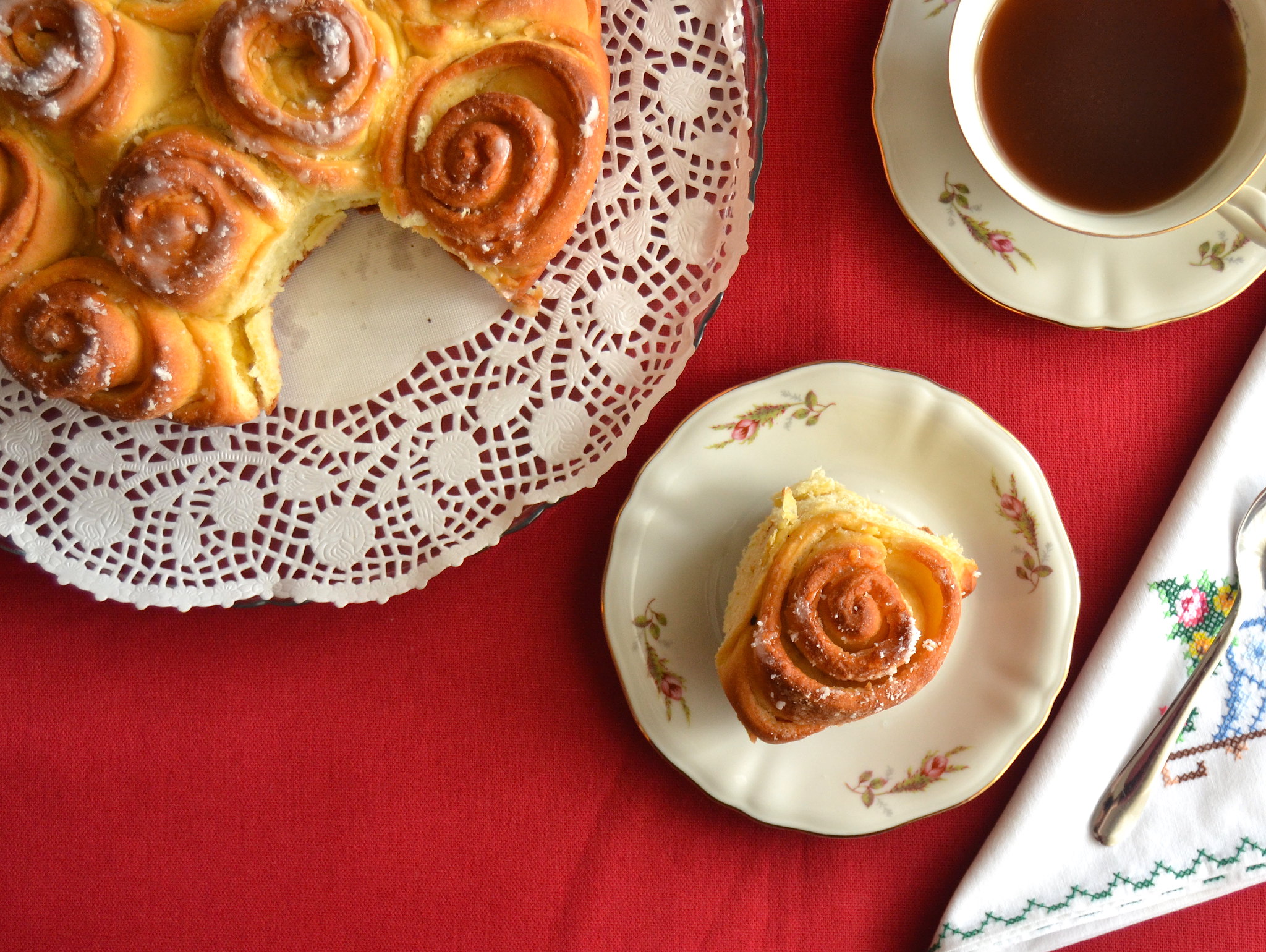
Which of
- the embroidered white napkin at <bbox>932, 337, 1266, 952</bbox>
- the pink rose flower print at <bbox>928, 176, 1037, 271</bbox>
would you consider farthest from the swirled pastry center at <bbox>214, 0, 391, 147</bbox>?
the embroidered white napkin at <bbox>932, 337, 1266, 952</bbox>

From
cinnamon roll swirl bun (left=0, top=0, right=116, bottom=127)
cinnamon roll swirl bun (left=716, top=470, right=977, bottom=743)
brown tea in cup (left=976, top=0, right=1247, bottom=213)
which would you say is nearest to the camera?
cinnamon roll swirl bun (left=0, top=0, right=116, bottom=127)

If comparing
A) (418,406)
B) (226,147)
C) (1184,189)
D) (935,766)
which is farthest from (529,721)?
(1184,189)

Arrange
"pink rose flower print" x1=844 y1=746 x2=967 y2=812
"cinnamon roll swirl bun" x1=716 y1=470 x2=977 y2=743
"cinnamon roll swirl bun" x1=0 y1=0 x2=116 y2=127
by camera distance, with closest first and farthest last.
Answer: "cinnamon roll swirl bun" x1=0 y1=0 x2=116 y2=127, "cinnamon roll swirl bun" x1=716 y1=470 x2=977 y2=743, "pink rose flower print" x1=844 y1=746 x2=967 y2=812

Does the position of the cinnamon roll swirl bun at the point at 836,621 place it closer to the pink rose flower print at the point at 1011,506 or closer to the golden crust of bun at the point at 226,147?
the pink rose flower print at the point at 1011,506

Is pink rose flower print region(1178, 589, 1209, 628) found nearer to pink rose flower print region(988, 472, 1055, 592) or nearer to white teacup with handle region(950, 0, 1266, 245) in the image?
Result: pink rose flower print region(988, 472, 1055, 592)

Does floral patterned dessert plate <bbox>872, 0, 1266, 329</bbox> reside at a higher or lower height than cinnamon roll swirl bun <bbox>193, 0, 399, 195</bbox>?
higher

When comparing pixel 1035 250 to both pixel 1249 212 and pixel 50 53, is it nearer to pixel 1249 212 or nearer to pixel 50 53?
pixel 1249 212
